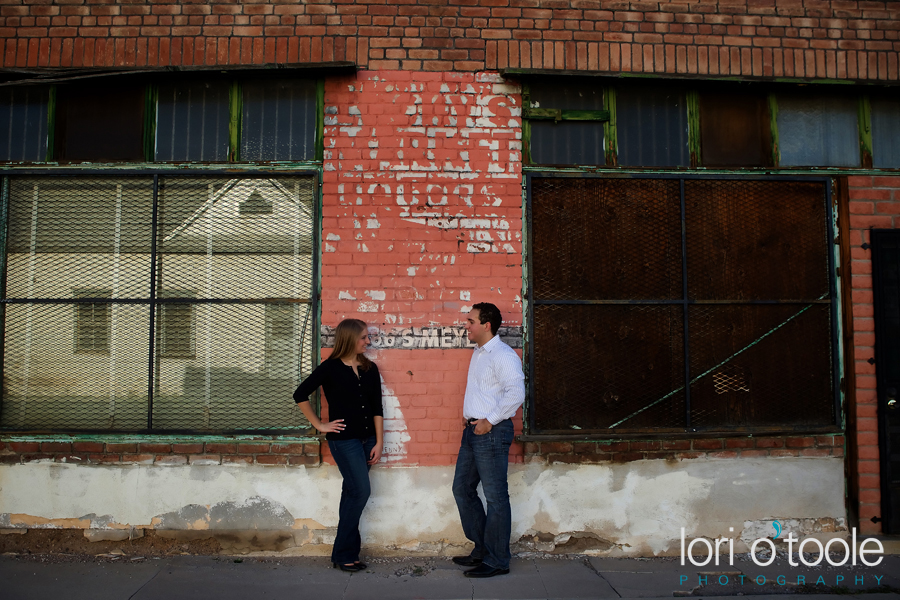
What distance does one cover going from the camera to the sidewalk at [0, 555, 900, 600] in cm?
363

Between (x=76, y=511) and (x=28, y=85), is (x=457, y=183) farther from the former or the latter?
(x=76, y=511)

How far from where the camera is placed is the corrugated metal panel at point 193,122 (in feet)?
14.6

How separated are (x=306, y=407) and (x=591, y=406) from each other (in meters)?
2.14

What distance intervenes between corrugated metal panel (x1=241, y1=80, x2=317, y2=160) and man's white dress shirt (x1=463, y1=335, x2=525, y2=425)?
210cm

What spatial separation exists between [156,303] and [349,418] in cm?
184

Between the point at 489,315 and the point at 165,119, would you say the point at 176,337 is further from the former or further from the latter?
the point at 489,315

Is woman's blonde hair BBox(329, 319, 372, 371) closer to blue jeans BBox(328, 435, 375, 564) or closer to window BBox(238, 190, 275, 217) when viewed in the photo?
blue jeans BBox(328, 435, 375, 564)

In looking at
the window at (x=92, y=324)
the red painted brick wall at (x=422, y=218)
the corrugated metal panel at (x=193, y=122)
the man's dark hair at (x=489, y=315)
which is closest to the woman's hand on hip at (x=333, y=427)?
the red painted brick wall at (x=422, y=218)

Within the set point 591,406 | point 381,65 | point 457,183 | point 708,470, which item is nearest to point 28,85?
point 381,65

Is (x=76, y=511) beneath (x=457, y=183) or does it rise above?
beneath

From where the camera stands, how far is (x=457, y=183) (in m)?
4.35

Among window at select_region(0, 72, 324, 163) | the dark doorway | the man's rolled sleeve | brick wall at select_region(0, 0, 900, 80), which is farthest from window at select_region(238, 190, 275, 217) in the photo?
the dark doorway

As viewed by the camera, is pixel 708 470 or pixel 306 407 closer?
pixel 306 407

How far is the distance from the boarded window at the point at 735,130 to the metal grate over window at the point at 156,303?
3259 millimetres
